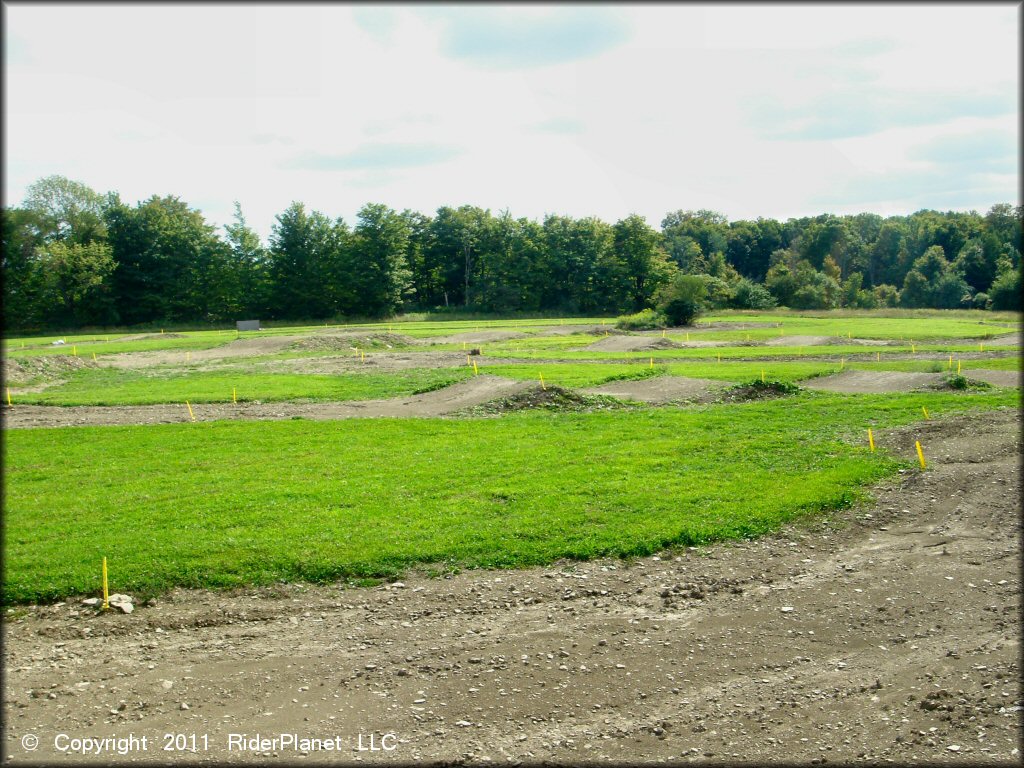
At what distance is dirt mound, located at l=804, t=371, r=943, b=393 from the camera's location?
29.2m

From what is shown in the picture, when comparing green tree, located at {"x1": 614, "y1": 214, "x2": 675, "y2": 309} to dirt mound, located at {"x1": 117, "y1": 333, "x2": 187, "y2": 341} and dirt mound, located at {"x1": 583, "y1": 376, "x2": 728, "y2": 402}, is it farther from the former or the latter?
dirt mound, located at {"x1": 583, "y1": 376, "x2": 728, "y2": 402}

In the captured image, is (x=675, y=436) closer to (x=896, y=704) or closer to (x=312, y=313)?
(x=896, y=704)

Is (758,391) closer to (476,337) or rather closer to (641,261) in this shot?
(476,337)

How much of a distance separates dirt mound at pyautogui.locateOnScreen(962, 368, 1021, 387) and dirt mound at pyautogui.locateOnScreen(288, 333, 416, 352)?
1459 inches

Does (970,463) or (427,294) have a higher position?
(427,294)

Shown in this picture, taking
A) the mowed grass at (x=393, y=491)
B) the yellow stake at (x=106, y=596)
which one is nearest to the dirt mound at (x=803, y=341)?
the mowed grass at (x=393, y=491)

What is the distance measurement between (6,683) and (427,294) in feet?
339

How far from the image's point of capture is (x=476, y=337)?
63.6 metres

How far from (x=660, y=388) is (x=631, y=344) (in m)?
25.6

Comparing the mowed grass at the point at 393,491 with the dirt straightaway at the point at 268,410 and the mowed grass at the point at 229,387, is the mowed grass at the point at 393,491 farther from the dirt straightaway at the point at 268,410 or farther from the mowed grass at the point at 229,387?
the mowed grass at the point at 229,387

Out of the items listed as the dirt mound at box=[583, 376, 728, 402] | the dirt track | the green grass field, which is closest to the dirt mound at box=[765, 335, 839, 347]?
the dirt mound at box=[583, 376, 728, 402]

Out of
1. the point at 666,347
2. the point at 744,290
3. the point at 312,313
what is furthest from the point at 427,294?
the point at 666,347

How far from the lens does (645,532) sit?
1237cm

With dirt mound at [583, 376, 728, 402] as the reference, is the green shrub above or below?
above
